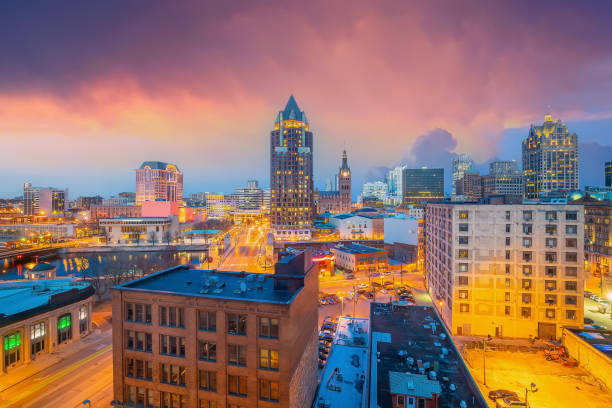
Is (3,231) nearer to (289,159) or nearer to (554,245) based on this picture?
(289,159)

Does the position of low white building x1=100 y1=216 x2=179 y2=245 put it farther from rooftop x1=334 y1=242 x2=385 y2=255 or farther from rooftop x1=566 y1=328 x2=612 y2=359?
rooftop x1=566 y1=328 x2=612 y2=359

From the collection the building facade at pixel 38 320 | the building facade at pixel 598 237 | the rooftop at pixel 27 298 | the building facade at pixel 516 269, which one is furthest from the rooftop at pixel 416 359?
the building facade at pixel 598 237

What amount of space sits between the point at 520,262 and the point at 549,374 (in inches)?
736

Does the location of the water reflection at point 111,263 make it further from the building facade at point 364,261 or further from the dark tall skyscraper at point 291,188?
the building facade at point 364,261

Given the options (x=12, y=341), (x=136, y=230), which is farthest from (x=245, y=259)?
(x=136, y=230)

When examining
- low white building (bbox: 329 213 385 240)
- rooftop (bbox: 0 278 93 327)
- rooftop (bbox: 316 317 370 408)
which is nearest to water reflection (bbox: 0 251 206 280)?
rooftop (bbox: 0 278 93 327)

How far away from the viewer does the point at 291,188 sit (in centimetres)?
17238

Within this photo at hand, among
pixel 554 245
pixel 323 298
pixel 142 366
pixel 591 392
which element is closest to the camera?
pixel 142 366

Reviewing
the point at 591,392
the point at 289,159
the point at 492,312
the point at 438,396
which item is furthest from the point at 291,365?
the point at 289,159

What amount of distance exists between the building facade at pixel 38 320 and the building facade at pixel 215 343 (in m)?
24.0

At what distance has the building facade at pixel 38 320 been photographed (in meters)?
41.0

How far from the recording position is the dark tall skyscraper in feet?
560

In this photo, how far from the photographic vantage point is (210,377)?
2812 centimetres

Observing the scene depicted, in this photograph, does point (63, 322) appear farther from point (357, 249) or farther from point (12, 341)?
point (357, 249)
